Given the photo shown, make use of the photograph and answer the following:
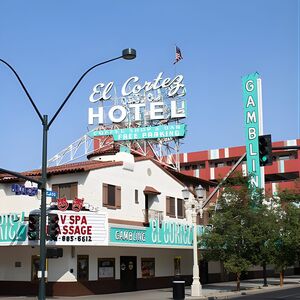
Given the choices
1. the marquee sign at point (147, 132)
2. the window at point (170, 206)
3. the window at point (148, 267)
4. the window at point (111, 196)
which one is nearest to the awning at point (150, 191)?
the window at point (170, 206)

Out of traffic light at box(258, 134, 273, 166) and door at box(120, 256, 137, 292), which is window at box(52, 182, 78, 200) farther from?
traffic light at box(258, 134, 273, 166)

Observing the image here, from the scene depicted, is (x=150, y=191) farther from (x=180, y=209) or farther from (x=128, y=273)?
(x=128, y=273)

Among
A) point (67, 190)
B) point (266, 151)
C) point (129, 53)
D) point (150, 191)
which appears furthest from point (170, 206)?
point (266, 151)

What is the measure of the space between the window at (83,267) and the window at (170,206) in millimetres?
8599

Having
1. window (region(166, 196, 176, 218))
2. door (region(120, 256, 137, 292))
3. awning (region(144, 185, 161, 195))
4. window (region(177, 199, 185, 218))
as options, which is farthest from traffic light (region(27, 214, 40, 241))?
window (region(177, 199, 185, 218))

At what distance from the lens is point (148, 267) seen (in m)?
36.8

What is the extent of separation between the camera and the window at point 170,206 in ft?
126

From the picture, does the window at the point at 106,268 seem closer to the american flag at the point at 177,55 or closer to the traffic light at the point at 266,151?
the traffic light at the point at 266,151

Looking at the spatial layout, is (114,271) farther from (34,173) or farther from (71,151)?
(71,151)

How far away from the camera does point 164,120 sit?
52.1 metres

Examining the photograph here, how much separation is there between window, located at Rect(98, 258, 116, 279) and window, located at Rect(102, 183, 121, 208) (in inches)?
126

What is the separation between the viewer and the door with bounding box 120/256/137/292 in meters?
34.2

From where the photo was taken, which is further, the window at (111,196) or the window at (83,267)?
the window at (111,196)

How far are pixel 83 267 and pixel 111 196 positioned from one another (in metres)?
4.47
